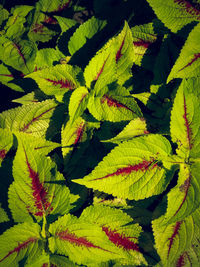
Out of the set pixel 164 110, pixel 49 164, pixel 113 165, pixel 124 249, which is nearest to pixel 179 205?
pixel 113 165

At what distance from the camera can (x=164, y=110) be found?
1.54 metres

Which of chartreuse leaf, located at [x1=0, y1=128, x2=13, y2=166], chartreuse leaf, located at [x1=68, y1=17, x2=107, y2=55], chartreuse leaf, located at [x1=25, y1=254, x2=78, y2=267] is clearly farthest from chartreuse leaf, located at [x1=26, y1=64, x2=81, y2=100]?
chartreuse leaf, located at [x1=25, y1=254, x2=78, y2=267]

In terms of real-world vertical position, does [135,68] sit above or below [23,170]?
above

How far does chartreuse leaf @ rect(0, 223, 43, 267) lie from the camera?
129cm

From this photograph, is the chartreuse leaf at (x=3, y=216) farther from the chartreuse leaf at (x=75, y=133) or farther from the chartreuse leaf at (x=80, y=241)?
the chartreuse leaf at (x=75, y=133)

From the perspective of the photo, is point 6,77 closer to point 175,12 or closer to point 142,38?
point 142,38

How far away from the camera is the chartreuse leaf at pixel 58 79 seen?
1.52 m

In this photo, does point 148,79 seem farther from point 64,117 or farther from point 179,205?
point 179,205

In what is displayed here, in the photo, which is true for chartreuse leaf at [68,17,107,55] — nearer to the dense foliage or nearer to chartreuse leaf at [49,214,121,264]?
the dense foliage

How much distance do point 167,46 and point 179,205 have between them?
37.2 inches

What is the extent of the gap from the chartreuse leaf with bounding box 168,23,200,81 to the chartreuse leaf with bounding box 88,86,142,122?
256 millimetres

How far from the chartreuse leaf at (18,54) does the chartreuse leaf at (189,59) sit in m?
0.98

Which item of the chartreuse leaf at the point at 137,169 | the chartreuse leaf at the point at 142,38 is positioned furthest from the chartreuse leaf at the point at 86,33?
the chartreuse leaf at the point at 137,169

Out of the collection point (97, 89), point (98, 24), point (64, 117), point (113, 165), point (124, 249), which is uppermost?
point (98, 24)
